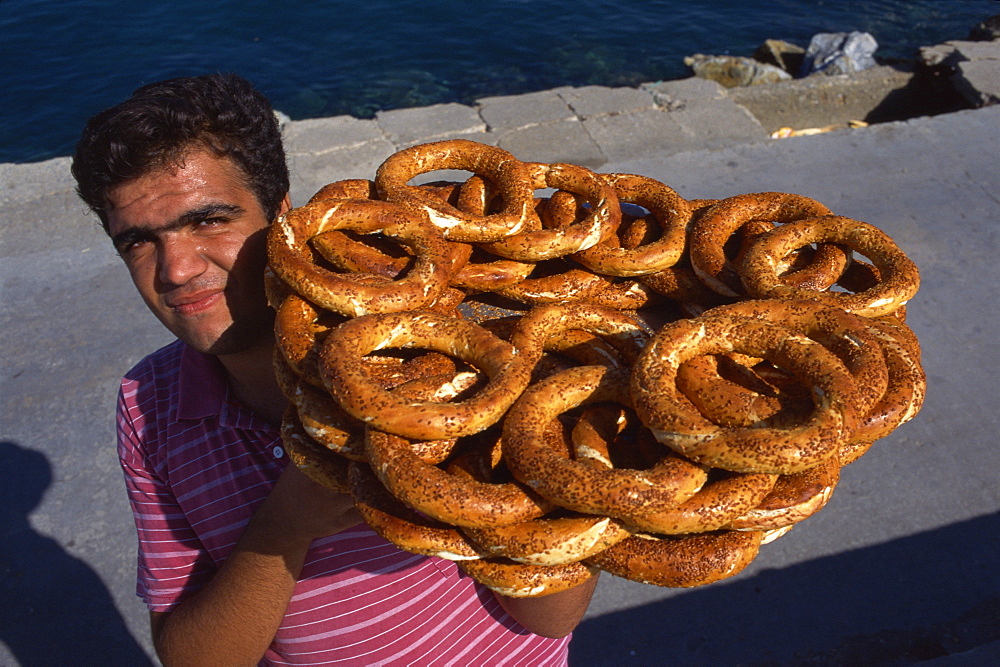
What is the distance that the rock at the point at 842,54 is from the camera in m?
10.2

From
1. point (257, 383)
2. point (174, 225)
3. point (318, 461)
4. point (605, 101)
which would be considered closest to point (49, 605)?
point (257, 383)

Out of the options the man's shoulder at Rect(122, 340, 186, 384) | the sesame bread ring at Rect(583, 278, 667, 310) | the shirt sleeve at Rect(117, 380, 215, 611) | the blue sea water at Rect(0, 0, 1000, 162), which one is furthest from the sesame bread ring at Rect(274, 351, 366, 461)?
the blue sea water at Rect(0, 0, 1000, 162)

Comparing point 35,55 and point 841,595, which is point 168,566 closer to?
point 841,595

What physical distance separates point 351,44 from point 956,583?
12.9m

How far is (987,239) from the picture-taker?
562 cm

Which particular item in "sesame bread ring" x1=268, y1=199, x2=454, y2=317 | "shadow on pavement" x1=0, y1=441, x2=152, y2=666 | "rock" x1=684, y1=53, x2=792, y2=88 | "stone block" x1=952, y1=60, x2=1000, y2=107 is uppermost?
"sesame bread ring" x1=268, y1=199, x2=454, y2=317

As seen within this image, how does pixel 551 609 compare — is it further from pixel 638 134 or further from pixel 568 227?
pixel 638 134

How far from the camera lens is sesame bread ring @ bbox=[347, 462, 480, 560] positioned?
51.0 inches

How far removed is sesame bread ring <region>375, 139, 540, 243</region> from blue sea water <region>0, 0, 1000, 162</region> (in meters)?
10.3

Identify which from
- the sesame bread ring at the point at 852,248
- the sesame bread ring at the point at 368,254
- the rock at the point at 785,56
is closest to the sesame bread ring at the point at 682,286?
the sesame bread ring at the point at 852,248

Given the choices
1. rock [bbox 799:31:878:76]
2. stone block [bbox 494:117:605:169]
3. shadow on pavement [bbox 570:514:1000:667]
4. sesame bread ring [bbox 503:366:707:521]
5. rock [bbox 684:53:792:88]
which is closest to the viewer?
sesame bread ring [bbox 503:366:707:521]

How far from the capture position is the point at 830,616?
3.42 meters

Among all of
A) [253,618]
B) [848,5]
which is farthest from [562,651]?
[848,5]

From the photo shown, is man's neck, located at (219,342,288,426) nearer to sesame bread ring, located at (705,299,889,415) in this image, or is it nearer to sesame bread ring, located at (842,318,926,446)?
sesame bread ring, located at (705,299,889,415)
